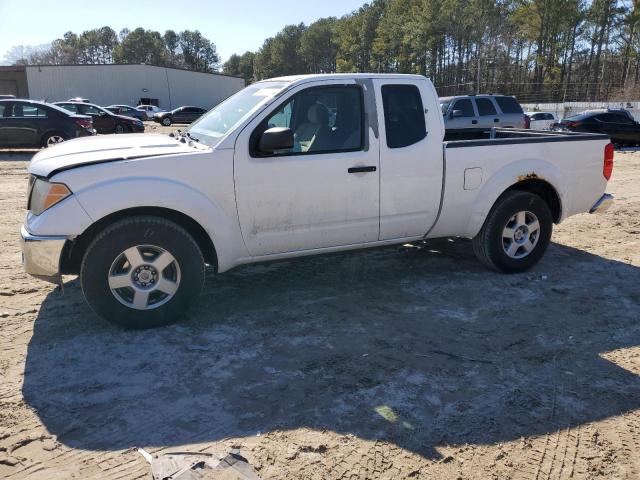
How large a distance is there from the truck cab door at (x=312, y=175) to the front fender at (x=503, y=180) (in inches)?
44.3

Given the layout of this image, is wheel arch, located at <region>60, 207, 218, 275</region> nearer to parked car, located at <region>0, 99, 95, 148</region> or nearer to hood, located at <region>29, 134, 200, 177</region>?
hood, located at <region>29, 134, 200, 177</region>

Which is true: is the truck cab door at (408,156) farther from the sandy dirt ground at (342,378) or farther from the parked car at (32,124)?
the parked car at (32,124)

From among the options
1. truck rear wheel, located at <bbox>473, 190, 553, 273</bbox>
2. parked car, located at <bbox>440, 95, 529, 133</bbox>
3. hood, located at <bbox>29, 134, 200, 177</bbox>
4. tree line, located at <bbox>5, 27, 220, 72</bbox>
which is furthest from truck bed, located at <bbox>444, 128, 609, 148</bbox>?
tree line, located at <bbox>5, 27, 220, 72</bbox>

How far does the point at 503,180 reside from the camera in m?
5.22

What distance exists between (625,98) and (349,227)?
2137 inches

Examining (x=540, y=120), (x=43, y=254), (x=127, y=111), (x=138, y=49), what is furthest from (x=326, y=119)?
(x=138, y=49)

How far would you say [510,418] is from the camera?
10.1 feet

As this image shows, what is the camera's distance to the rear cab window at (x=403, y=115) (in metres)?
4.72

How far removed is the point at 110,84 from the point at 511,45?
5208cm

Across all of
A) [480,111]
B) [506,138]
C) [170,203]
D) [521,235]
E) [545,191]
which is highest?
[480,111]

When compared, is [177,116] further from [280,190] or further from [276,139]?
[276,139]

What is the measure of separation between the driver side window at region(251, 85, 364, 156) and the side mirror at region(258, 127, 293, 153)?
350 millimetres

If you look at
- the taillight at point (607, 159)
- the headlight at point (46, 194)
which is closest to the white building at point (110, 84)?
the headlight at point (46, 194)

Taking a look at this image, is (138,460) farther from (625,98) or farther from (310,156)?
(625,98)
